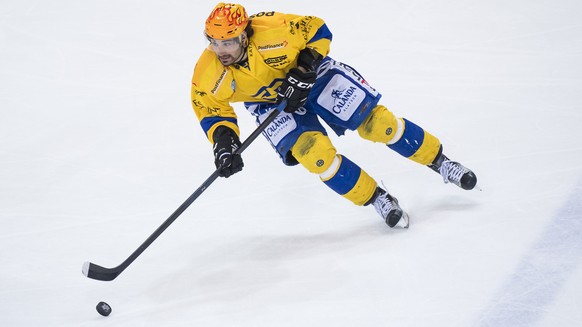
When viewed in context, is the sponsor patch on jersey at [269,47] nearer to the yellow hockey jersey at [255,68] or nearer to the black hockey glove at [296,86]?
the yellow hockey jersey at [255,68]

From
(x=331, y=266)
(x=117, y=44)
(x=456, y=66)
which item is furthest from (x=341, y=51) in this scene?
(x=331, y=266)

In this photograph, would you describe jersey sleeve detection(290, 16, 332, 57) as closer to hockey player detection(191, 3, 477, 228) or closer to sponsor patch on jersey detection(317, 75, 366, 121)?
hockey player detection(191, 3, 477, 228)

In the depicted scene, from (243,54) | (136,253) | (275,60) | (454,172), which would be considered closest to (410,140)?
Result: (454,172)

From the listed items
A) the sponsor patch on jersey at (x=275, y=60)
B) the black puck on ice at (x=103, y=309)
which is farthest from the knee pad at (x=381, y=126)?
the black puck on ice at (x=103, y=309)

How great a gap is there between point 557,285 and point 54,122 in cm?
350

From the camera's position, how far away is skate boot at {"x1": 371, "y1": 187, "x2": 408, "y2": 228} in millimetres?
3803

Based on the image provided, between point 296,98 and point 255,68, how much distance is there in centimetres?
26

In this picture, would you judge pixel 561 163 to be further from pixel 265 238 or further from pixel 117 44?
pixel 117 44

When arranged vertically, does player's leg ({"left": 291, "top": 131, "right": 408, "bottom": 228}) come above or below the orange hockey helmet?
below

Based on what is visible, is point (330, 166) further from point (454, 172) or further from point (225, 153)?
point (454, 172)

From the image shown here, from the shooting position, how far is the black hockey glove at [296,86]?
3650 mm

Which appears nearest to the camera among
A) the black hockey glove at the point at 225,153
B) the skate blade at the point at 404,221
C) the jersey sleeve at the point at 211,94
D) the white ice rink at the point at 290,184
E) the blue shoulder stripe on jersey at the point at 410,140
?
the white ice rink at the point at 290,184

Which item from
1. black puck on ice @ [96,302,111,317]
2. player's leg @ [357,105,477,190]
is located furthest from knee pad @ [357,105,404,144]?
black puck on ice @ [96,302,111,317]

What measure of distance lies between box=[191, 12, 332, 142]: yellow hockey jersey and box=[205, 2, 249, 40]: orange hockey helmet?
175 mm
